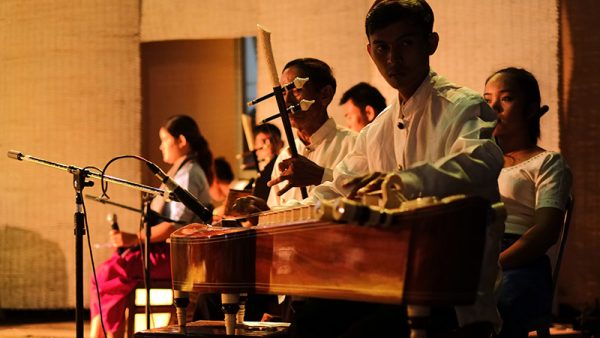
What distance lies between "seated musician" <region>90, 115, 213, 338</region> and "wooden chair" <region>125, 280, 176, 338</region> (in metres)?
0.04

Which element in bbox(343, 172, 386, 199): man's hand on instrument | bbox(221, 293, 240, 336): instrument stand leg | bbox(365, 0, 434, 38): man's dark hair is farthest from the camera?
bbox(221, 293, 240, 336): instrument stand leg

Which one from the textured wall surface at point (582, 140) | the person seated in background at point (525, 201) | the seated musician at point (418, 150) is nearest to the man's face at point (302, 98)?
the person seated in background at point (525, 201)

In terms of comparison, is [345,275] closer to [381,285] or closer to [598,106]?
[381,285]

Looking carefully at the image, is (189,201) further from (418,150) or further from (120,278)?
(120,278)

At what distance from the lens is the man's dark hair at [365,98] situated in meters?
5.89

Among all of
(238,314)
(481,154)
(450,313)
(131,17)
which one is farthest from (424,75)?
(131,17)

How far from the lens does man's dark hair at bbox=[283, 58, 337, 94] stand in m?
4.86

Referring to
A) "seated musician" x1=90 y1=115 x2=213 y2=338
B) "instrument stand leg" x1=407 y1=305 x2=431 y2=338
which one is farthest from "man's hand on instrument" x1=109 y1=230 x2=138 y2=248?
"instrument stand leg" x1=407 y1=305 x2=431 y2=338

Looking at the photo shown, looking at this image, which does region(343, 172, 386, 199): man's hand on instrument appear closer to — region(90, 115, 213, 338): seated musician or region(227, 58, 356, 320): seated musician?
region(227, 58, 356, 320): seated musician

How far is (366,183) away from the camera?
266cm

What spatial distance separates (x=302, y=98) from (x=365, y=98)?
3.85 feet

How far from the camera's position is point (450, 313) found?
304 cm

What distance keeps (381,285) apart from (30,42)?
6.06m

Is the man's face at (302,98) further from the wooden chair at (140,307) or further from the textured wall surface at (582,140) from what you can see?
the textured wall surface at (582,140)
